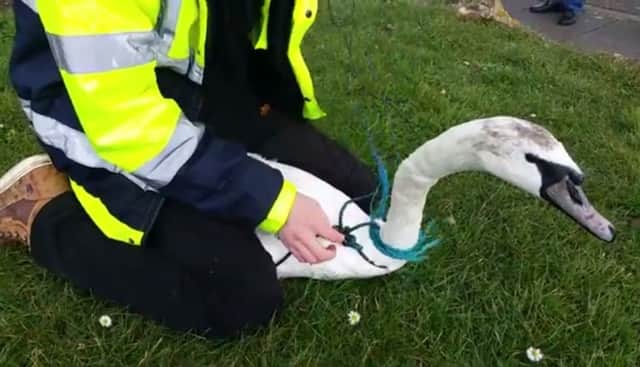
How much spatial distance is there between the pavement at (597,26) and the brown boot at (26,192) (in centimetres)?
388

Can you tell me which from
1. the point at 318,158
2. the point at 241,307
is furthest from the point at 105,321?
the point at 318,158

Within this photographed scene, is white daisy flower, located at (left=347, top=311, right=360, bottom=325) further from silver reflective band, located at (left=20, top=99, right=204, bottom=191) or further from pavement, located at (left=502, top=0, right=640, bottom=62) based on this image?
pavement, located at (left=502, top=0, right=640, bottom=62)

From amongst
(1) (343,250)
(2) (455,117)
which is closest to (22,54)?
(1) (343,250)

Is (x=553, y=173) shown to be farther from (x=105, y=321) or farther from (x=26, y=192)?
(x=26, y=192)

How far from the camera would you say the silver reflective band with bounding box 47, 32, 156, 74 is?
64.1 inches

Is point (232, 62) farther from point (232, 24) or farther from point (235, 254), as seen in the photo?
point (235, 254)

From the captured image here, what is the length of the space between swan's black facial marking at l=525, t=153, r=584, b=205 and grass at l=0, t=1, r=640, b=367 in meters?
0.56

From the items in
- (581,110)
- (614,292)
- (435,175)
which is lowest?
(581,110)

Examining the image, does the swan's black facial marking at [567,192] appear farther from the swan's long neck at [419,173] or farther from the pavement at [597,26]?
the pavement at [597,26]

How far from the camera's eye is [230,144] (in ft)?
6.12

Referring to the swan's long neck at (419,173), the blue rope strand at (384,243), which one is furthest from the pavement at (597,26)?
the swan's long neck at (419,173)

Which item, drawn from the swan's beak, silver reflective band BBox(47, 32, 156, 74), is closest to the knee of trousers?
silver reflective band BBox(47, 32, 156, 74)

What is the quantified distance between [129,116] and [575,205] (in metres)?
0.91

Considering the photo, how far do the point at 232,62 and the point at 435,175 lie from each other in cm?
58
